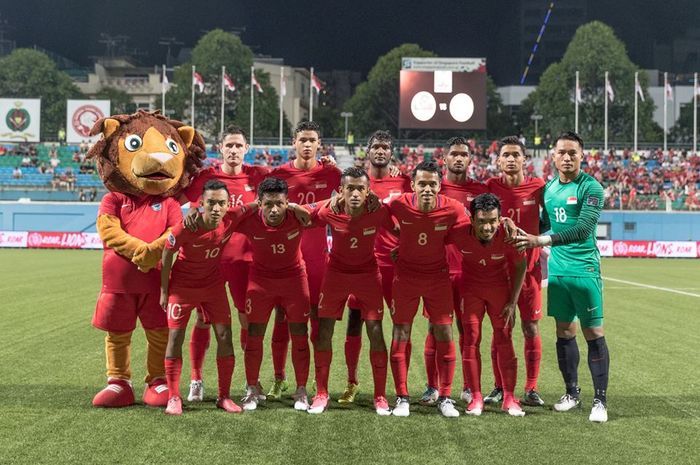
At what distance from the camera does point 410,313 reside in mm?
6422

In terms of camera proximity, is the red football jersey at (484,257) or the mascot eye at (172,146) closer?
the red football jersey at (484,257)

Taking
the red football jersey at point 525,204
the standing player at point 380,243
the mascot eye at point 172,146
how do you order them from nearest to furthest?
the standing player at point 380,243
the red football jersey at point 525,204
the mascot eye at point 172,146

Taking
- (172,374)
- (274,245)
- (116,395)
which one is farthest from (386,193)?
(116,395)

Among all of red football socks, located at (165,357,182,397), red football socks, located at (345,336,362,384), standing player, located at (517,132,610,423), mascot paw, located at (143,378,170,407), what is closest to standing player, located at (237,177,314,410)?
red football socks, located at (345,336,362,384)

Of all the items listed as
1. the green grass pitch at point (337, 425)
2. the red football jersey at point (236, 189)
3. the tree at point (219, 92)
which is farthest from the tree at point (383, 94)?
the red football jersey at point (236, 189)

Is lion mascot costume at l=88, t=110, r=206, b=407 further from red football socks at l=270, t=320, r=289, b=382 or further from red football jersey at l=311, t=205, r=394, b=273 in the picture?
red football jersey at l=311, t=205, r=394, b=273

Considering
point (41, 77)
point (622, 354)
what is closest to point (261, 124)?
point (41, 77)

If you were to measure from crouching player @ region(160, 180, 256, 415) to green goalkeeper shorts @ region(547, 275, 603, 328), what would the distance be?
2790mm

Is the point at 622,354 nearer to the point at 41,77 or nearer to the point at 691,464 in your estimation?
the point at 691,464

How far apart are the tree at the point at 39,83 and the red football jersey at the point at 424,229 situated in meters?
66.9

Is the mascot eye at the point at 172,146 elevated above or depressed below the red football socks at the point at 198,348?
above

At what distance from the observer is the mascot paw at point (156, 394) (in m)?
6.46

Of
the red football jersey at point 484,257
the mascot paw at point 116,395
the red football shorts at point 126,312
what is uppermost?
the red football jersey at point 484,257

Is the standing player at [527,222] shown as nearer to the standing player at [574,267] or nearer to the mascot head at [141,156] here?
the standing player at [574,267]
